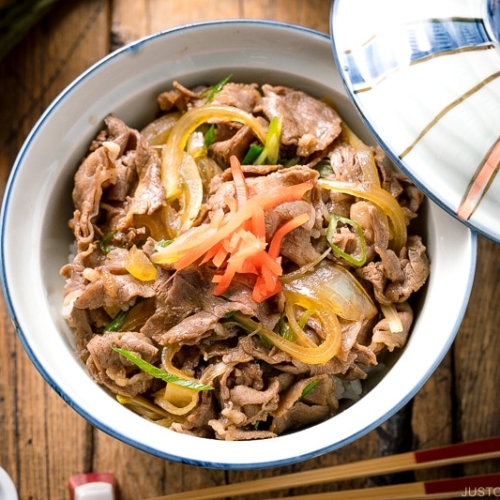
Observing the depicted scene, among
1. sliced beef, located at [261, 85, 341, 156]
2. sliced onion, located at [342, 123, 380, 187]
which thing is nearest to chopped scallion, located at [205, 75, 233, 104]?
sliced beef, located at [261, 85, 341, 156]

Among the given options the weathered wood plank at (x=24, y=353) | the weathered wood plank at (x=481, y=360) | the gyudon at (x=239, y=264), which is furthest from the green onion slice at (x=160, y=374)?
the weathered wood plank at (x=481, y=360)

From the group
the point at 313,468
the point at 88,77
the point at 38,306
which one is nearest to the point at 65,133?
the point at 88,77

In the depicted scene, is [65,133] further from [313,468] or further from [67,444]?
[313,468]

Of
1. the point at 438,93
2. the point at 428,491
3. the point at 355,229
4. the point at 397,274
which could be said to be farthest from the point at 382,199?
the point at 428,491

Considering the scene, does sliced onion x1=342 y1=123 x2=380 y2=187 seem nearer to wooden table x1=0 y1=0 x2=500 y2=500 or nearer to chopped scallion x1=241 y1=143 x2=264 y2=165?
chopped scallion x1=241 y1=143 x2=264 y2=165

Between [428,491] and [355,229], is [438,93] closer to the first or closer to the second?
[355,229]

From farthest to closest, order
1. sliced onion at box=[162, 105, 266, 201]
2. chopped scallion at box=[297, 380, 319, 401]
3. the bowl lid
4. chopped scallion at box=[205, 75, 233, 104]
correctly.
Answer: chopped scallion at box=[205, 75, 233, 104] < sliced onion at box=[162, 105, 266, 201] < chopped scallion at box=[297, 380, 319, 401] < the bowl lid
